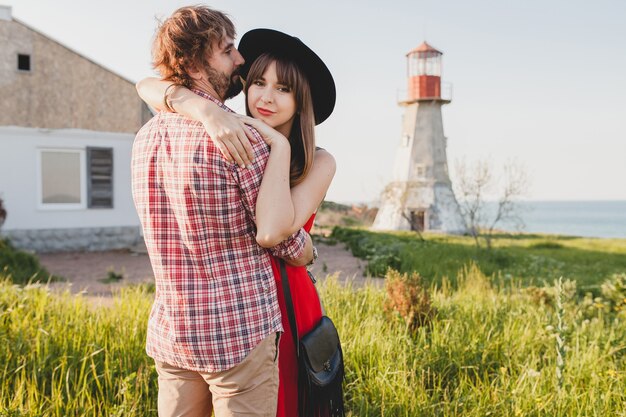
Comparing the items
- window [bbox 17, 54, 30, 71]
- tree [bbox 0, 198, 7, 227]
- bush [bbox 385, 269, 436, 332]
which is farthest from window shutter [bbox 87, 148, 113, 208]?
bush [bbox 385, 269, 436, 332]

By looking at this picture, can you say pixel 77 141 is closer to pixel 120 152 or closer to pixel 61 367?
pixel 120 152

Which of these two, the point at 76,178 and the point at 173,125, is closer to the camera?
the point at 173,125

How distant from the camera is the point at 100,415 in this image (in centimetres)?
275

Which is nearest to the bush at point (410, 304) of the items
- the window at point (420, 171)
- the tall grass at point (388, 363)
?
the tall grass at point (388, 363)

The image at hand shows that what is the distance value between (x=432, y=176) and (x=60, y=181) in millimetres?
15469

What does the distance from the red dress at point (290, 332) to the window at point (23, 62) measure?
1276cm

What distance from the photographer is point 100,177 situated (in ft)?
42.9

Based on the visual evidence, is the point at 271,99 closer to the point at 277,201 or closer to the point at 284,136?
the point at 284,136

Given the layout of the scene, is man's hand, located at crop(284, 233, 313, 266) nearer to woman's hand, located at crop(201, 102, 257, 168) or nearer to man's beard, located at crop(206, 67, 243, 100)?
woman's hand, located at crop(201, 102, 257, 168)

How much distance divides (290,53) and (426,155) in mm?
22666

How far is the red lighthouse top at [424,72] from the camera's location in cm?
2369

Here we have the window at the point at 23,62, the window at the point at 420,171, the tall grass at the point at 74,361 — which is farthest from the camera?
the window at the point at 420,171

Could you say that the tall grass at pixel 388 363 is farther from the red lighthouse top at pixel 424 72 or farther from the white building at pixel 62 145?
the red lighthouse top at pixel 424 72

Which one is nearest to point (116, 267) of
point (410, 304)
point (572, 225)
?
point (410, 304)
